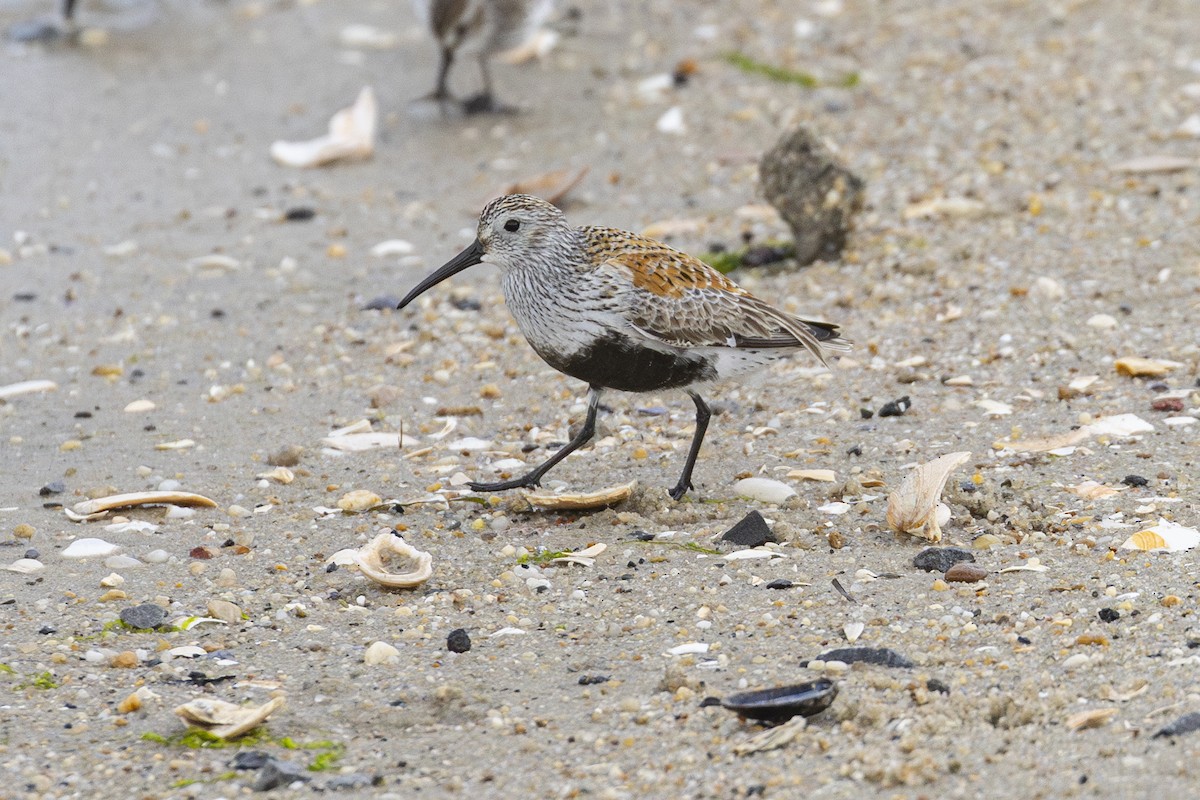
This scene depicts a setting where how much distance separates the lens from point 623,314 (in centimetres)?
612

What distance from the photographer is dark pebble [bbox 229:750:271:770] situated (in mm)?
4191

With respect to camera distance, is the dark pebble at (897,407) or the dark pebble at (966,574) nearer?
the dark pebble at (966,574)

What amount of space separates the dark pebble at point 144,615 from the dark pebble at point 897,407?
136 inches

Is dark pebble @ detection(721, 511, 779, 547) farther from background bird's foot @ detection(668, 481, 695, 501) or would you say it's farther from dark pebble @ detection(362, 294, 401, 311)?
dark pebble @ detection(362, 294, 401, 311)

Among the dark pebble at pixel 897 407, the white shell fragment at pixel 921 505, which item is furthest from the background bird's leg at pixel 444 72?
the white shell fragment at pixel 921 505

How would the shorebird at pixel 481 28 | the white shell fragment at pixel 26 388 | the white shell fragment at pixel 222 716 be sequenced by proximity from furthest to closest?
the shorebird at pixel 481 28, the white shell fragment at pixel 26 388, the white shell fragment at pixel 222 716

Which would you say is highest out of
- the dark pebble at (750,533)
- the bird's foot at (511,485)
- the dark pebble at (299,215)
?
the dark pebble at (750,533)

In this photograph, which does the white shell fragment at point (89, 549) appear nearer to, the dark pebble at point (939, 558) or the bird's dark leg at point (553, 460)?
the bird's dark leg at point (553, 460)

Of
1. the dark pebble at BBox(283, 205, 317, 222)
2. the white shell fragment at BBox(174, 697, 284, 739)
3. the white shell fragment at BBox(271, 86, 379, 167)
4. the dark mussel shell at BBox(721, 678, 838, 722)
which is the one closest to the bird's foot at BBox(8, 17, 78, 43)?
the white shell fragment at BBox(271, 86, 379, 167)

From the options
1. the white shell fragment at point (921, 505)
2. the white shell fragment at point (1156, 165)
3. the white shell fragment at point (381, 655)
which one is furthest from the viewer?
the white shell fragment at point (1156, 165)

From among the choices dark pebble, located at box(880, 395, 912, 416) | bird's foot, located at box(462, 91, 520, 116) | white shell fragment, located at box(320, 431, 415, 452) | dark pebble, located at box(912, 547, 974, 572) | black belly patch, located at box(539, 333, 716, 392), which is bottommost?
white shell fragment, located at box(320, 431, 415, 452)

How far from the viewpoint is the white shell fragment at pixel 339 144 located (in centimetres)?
1112

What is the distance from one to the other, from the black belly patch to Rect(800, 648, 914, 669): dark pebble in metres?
1.82

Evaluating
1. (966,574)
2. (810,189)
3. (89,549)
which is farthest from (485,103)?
(966,574)
